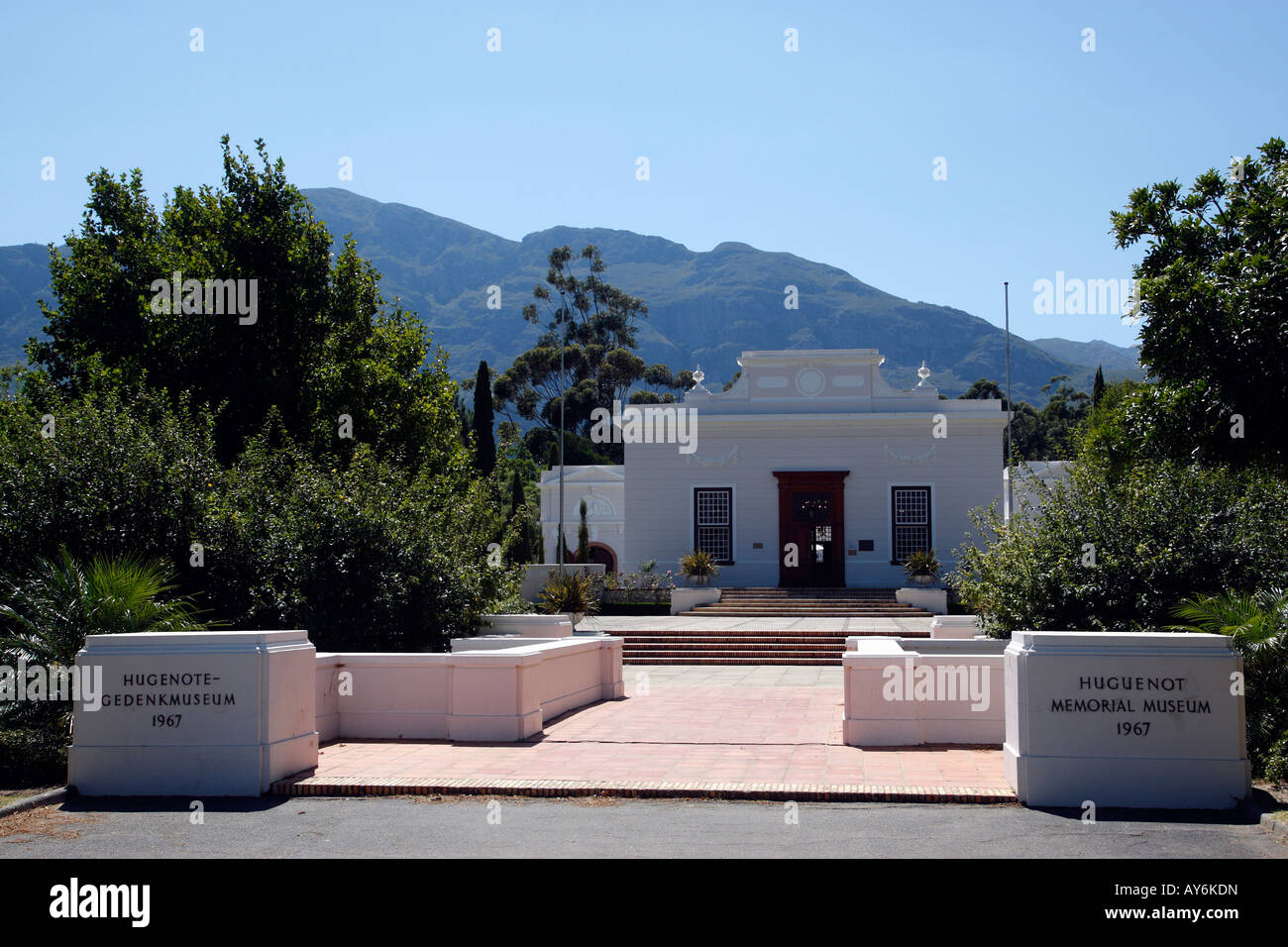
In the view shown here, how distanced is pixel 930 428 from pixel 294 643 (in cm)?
2824

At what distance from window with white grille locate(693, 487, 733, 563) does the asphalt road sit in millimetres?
26954

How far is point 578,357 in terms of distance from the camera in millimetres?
79000

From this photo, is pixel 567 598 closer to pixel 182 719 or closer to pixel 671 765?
pixel 671 765

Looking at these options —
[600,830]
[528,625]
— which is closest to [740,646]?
[528,625]

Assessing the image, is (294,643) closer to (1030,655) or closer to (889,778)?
(889,778)

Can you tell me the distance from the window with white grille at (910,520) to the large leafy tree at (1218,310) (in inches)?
985

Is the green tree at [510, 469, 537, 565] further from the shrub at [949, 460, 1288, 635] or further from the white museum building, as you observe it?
the shrub at [949, 460, 1288, 635]

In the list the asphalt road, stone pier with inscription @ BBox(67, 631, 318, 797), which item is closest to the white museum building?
stone pier with inscription @ BBox(67, 631, 318, 797)

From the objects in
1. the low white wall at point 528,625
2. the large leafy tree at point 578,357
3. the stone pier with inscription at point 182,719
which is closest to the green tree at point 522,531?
the low white wall at point 528,625

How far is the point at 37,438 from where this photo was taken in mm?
14336

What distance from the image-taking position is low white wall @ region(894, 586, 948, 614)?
29828 mm
